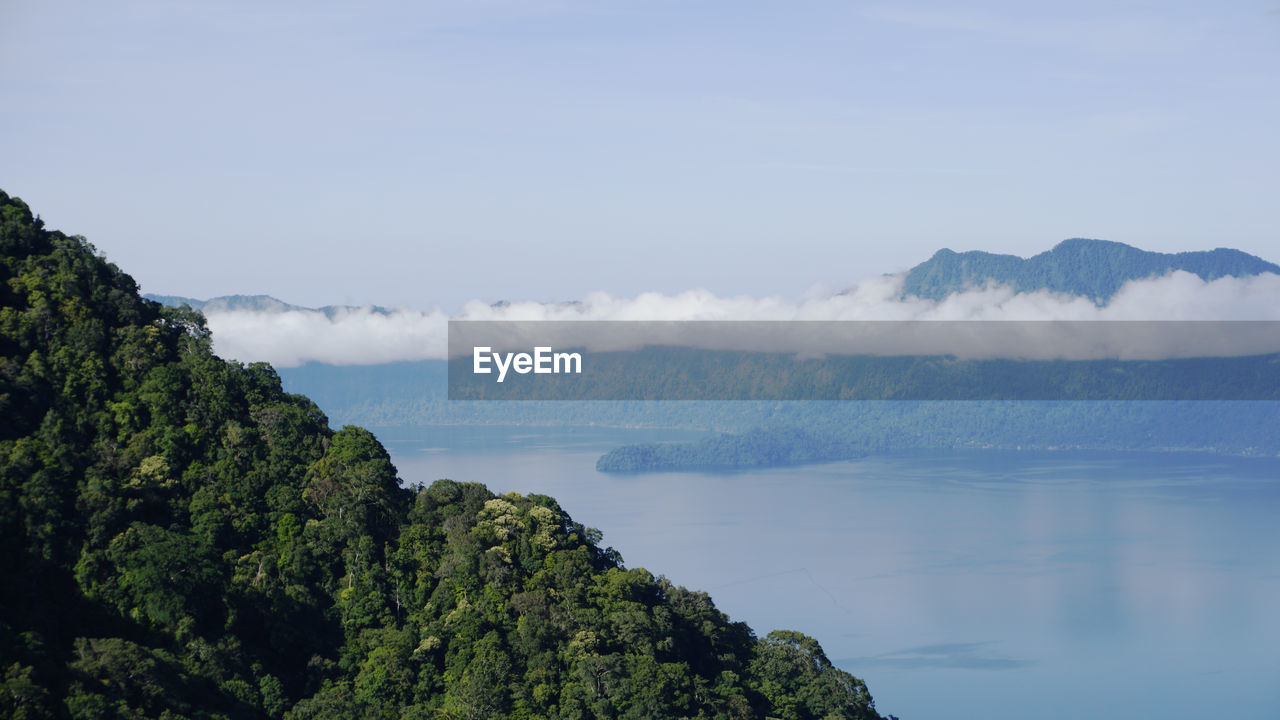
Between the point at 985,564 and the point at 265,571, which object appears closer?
the point at 265,571

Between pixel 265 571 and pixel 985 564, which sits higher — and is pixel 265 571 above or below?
above

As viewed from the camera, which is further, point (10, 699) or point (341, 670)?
point (341, 670)

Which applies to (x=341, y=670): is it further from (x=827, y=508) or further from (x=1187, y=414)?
(x=1187, y=414)

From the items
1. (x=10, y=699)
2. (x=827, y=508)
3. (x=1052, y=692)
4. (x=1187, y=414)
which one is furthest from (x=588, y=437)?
(x=10, y=699)

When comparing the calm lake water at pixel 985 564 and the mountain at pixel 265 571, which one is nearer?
the mountain at pixel 265 571

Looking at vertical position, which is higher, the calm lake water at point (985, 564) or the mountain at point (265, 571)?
the mountain at point (265, 571)

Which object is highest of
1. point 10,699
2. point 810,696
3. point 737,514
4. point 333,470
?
point 333,470
